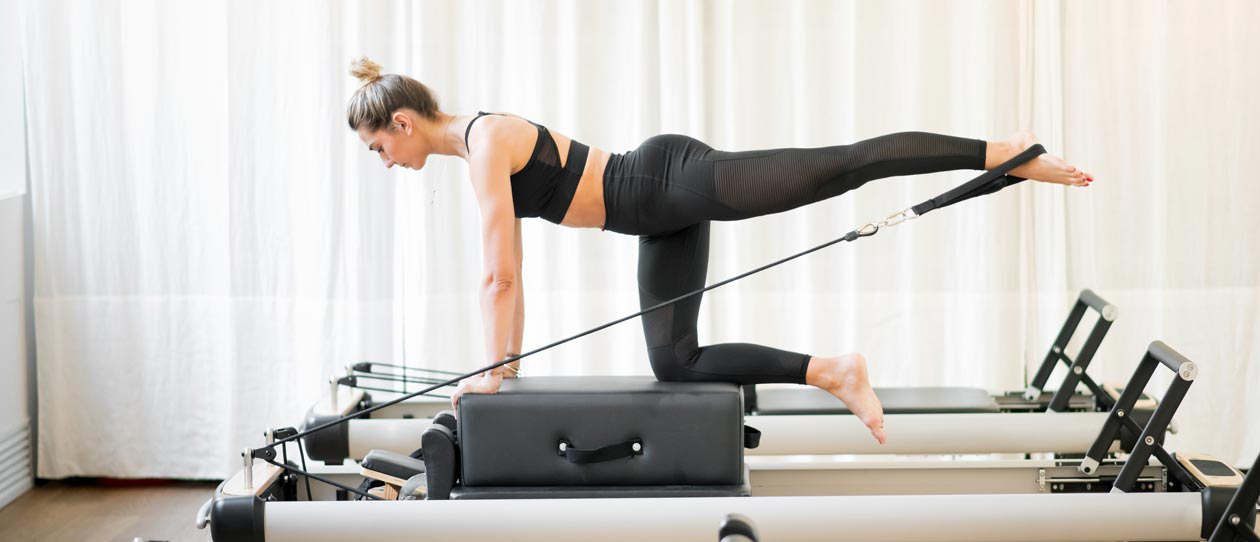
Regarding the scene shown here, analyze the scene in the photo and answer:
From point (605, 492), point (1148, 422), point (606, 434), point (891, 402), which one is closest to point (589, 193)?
point (606, 434)

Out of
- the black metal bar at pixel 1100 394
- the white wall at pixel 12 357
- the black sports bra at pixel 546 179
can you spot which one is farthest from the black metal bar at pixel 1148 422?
the white wall at pixel 12 357

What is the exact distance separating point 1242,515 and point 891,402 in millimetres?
1084

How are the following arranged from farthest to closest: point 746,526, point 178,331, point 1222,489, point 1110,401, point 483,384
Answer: point 178,331 < point 1110,401 < point 483,384 < point 1222,489 < point 746,526

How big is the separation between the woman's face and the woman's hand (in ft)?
1.64

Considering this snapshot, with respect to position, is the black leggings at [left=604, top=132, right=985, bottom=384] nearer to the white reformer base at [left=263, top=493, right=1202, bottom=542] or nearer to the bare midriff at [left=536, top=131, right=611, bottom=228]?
the bare midriff at [left=536, top=131, right=611, bottom=228]

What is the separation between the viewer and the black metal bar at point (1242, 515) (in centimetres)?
198

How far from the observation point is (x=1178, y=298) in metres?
3.65

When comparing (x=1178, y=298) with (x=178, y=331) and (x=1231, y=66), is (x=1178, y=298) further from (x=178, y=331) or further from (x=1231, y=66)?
(x=178, y=331)

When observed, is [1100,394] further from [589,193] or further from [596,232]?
[596,232]

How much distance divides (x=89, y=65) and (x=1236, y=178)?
3786 mm

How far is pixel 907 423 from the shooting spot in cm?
278

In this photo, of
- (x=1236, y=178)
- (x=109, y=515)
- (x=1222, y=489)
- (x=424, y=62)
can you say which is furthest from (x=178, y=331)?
(x=1236, y=178)

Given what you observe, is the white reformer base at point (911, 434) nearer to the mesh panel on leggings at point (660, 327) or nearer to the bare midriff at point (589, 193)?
the mesh panel on leggings at point (660, 327)

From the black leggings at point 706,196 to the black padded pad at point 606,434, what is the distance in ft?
0.61
